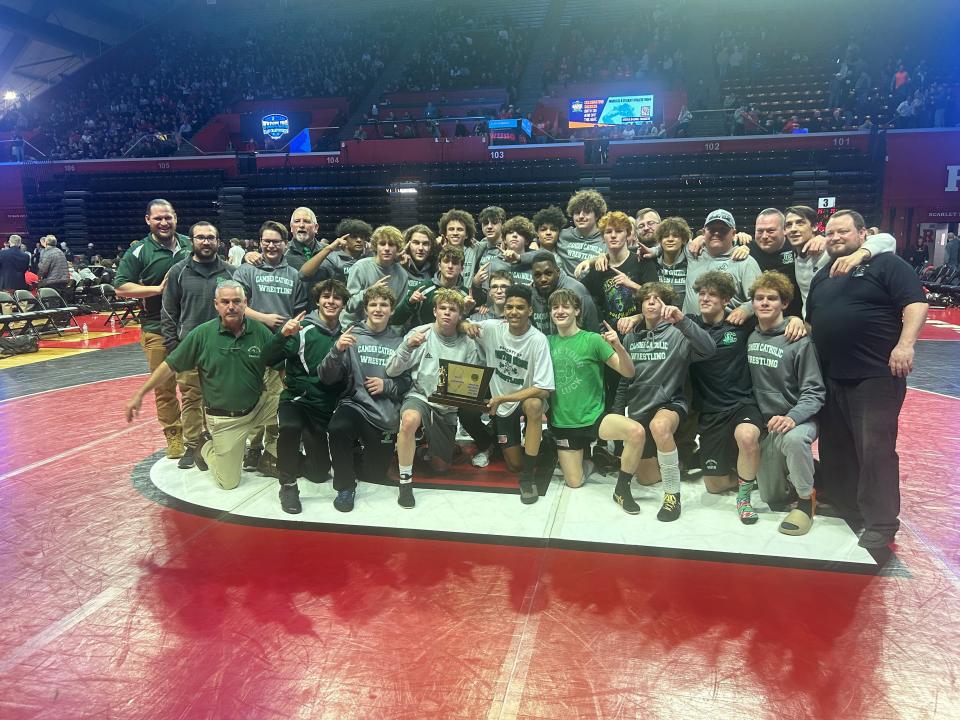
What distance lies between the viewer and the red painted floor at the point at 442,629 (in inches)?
104

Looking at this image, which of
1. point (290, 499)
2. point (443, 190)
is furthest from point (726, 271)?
point (443, 190)

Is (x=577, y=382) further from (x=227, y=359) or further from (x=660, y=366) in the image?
(x=227, y=359)

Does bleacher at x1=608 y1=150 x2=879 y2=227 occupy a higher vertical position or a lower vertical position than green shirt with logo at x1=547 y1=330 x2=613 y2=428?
higher

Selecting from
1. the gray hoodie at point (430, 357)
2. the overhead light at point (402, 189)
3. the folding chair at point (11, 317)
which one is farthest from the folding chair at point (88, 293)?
the gray hoodie at point (430, 357)

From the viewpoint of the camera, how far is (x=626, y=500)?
4.38 meters

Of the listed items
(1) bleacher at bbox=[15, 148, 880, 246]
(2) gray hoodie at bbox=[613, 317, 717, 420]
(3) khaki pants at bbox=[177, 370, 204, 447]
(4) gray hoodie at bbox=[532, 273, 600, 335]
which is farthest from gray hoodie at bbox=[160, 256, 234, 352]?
(1) bleacher at bbox=[15, 148, 880, 246]

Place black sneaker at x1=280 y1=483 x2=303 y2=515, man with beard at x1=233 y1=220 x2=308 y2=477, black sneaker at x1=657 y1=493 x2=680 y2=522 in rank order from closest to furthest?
black sneaker at x1=657 y1=493 x2=680 y2=522, black sneaker at x1=280 y1=483 x2=303 y2=515, man with beard at x1=233 y1=220 x2=308 y2=477

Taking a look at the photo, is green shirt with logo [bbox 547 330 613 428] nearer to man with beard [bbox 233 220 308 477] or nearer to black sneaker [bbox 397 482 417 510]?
black sneaker [bbox 397 482 417 510]

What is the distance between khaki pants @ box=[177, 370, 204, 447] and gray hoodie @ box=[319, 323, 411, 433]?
1382 mm

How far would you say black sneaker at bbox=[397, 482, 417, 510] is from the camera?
4477 millimetres

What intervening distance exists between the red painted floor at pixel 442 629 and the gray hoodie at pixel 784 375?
1015 mm

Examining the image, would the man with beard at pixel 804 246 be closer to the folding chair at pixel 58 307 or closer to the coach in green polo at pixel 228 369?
the coach in green polo at pixel 228 369

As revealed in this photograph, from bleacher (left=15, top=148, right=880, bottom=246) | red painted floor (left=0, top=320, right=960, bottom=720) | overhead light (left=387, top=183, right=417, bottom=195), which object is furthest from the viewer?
overhead light (left=387, top=183, right=417, bottom=195)

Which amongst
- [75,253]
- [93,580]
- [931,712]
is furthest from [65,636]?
[75,253]
